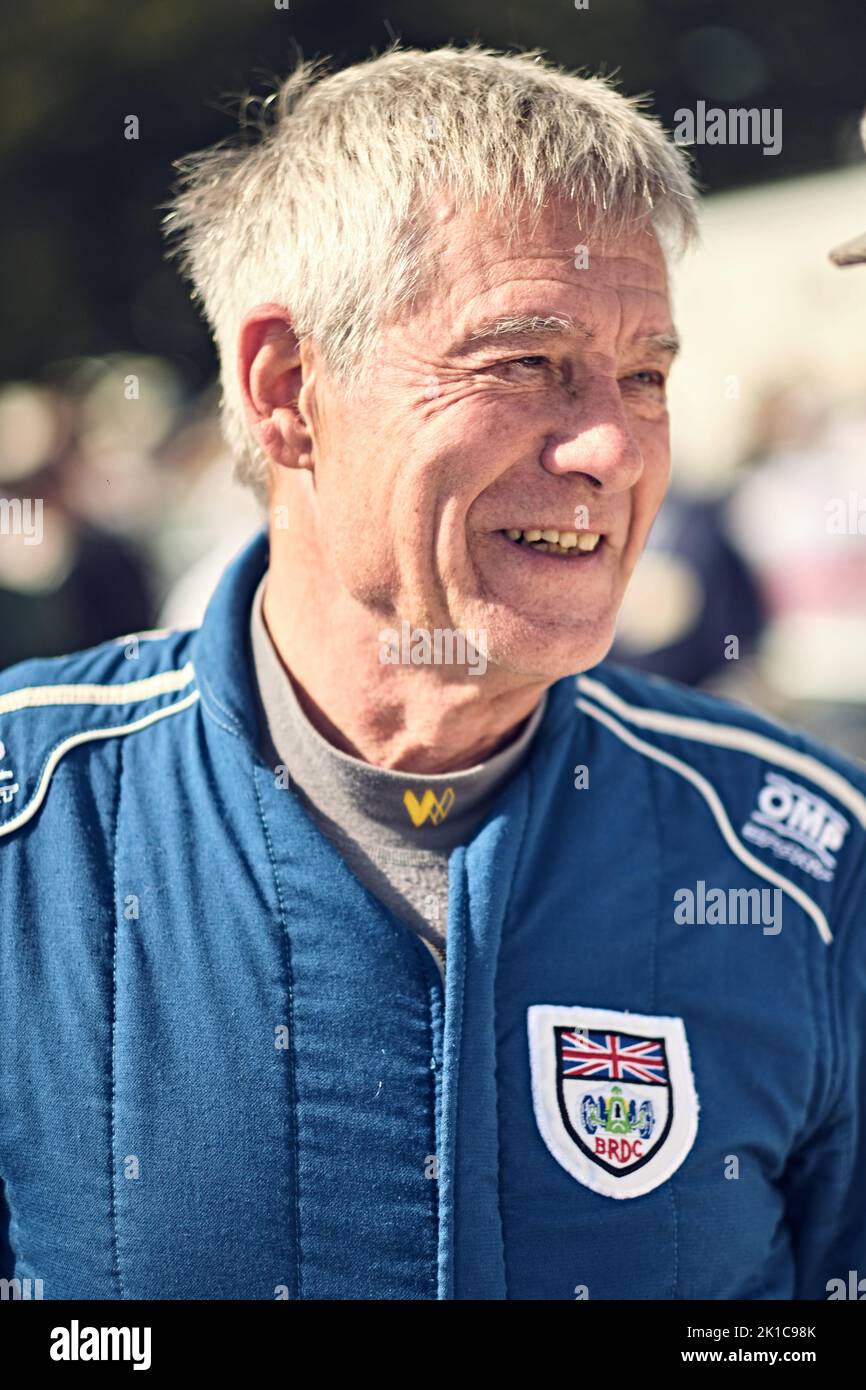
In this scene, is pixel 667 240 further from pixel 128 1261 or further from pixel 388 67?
pixel 128 1261

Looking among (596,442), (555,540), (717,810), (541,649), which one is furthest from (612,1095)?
(596,442)

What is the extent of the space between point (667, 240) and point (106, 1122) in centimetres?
143

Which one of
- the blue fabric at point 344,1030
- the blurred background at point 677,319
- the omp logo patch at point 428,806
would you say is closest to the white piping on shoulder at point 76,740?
the blue fabric at point 344,1030

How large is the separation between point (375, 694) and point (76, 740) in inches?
16.4

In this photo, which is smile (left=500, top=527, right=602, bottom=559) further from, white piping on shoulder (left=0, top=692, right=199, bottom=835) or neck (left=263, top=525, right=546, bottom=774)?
white piping on shoulder (left=0, top=692, right=199, bottom=835)

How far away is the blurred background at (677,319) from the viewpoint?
18.9 ft

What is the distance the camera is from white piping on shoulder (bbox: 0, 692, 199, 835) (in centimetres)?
189

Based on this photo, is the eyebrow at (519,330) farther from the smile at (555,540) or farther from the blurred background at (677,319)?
the blurred background at (677,319)

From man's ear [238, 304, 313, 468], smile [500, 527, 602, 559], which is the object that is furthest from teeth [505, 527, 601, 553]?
man's ear [238, 304, 313, 468]

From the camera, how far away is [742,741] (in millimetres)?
2250

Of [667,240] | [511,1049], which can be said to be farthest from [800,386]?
[511,1049]

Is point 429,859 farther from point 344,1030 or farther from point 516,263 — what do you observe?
point 516,263

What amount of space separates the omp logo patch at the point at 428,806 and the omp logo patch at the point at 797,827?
0.45 meters

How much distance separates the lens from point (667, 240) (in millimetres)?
2070
